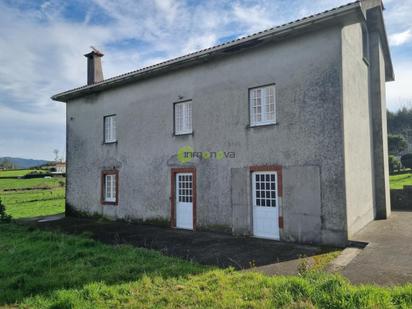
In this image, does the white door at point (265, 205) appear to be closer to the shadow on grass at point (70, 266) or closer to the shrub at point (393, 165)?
the shadow on grass at point (70, 266)

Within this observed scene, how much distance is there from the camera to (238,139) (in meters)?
10.8

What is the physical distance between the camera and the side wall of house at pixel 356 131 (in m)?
A: 9.25

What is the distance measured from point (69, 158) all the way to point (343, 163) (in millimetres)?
13880

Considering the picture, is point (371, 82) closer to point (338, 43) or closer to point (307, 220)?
point (338, 43)

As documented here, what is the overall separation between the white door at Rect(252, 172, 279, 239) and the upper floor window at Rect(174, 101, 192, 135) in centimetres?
344

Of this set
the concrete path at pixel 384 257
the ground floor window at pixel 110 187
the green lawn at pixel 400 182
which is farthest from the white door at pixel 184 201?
the green lawn at pixel 400 182

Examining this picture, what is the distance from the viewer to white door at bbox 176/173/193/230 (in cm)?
1210

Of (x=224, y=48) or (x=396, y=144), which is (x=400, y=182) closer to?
(x=396, y=144)

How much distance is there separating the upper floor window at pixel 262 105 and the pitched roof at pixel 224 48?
1470 millimetres

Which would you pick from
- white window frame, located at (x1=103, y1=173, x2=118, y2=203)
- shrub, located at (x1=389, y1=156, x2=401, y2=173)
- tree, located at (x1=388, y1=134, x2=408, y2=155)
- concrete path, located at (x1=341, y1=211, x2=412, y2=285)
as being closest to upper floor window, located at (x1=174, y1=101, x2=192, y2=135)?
white window frame, located at (x1=103, y1=173, x2=118, y2=203)

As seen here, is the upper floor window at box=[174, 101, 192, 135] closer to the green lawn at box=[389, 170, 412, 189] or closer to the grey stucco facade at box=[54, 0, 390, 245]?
the grey stucco facade at box=[54, 0, 390, 245]

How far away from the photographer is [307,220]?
923 centimetres

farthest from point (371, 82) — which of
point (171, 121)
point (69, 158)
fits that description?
point (69, 158)

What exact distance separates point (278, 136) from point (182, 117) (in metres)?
4.21
